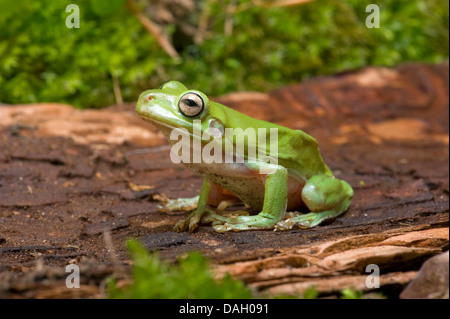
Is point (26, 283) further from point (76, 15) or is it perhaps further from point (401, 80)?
point (401, 80)

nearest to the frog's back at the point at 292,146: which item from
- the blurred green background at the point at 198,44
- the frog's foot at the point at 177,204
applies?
the frog's foot at the point at 177,204

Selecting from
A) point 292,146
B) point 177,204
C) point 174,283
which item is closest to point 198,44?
point 177,204

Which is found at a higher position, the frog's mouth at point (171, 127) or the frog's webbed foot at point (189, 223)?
the frog's mouth at point (171, 127)

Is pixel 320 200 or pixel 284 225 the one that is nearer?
pixel 284 225

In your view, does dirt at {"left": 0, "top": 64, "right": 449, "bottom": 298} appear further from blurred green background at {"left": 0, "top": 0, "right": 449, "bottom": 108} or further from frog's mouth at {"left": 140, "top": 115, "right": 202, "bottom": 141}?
blurred green background at {"left": 0, "top": 0, "right": 449, "bottom": 108}

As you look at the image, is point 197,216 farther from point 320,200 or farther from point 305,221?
point 320,200

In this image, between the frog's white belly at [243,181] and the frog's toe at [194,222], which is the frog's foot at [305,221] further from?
the frog's toe at [194,222]
